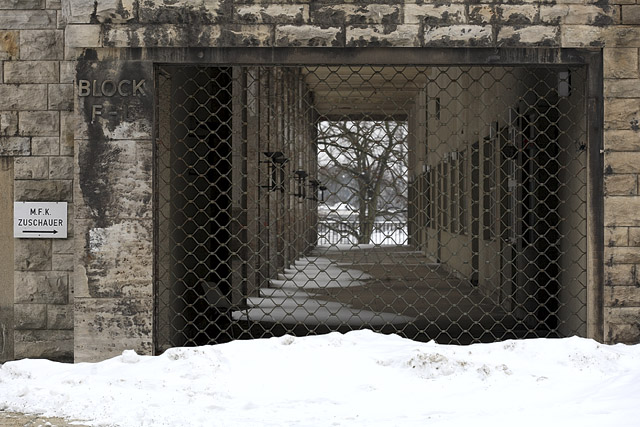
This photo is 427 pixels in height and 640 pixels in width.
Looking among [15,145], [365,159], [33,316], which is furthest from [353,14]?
[365,159]

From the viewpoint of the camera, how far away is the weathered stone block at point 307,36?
5516 millimetres

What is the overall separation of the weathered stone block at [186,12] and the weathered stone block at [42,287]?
5.84ft

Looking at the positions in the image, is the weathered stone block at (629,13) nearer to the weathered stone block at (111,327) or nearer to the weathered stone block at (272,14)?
the weathered stone block at (272,14)

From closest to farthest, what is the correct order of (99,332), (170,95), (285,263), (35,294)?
(99,332) < (35,294) < (170,95) < (285,263)

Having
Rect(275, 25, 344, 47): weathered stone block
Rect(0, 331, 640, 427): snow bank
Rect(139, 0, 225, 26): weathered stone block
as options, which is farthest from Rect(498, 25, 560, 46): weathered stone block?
Rect(0, 331, 640, 427): snow bank

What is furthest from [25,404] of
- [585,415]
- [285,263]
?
[285,263]

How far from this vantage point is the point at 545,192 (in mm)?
7832

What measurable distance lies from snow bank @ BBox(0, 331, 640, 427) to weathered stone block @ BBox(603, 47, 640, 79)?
1658 mm

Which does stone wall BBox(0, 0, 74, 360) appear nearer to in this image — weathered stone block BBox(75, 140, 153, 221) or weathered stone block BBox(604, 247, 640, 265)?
weathered stone block BBox(75, 140, 153, 221)

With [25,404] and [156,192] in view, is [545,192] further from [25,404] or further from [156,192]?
[25,404]

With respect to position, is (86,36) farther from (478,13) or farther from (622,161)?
(622,161)

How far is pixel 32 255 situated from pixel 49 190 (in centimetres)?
44

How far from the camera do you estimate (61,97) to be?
591cm

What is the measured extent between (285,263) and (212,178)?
6.62 m
